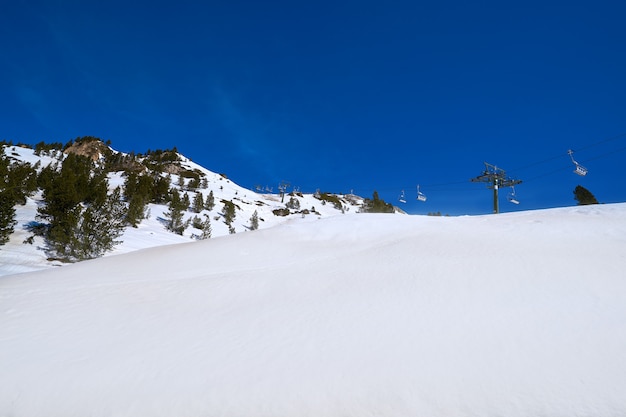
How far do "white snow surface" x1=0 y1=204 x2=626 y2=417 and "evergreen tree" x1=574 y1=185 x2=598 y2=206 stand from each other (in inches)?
1702

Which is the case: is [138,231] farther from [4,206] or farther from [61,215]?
[4,206]

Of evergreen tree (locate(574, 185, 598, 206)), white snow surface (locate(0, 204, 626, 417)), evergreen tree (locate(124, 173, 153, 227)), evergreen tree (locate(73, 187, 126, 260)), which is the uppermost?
evergreen tree (locate(574, 185, 598, 206))

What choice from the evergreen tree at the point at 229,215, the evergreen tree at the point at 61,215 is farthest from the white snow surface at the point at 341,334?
the evergreen tree at the point at 229,215

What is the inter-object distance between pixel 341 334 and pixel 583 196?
53765 millimetres

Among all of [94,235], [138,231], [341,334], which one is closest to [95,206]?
[94,235]

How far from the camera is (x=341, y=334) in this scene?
15.4 feet

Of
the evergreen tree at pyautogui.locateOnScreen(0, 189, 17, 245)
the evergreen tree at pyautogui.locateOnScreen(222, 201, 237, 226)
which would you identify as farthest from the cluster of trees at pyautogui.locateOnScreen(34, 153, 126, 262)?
the evergreen tree at pyautogui.locateOnScreen(222, 201, 237, 226)

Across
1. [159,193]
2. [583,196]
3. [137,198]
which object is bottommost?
[137,198]

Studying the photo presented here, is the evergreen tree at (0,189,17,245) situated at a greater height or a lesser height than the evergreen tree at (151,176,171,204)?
lesser

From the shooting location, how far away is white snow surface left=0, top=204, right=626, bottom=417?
3322 mm

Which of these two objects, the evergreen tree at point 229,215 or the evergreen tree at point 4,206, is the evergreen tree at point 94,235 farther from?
the evergreen tree at point 229,215

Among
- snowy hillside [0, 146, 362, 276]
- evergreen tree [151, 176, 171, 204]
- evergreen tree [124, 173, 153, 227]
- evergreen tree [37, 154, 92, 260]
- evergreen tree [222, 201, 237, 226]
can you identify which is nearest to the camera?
snowy hillside [0, 146, 362, 276]

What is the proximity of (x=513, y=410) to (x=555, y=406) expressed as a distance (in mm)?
418

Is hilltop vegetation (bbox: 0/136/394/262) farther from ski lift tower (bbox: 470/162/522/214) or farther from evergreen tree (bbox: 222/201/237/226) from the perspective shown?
ski lift tower (bbox: 470/162/522/214)
